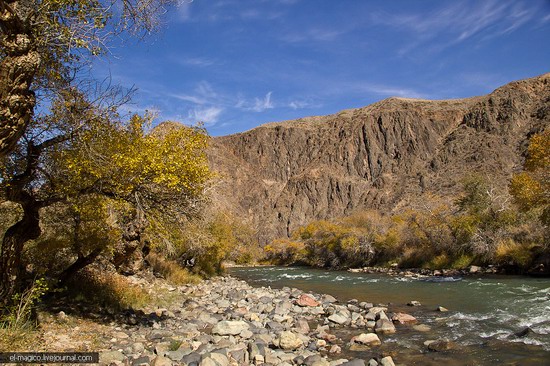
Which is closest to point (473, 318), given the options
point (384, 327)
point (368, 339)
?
point (384, 327)

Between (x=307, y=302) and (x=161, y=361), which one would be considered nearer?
(x=161, y=361)

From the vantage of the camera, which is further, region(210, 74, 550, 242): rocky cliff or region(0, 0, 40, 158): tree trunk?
region(210, 74, 550, 242): rocky cliff

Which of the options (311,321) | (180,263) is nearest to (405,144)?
(180,263)

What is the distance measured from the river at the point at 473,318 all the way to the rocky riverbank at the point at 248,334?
73 centimetres

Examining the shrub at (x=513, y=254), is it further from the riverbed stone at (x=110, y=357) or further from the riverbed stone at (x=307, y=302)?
the riverbed stone at (x=110, y=357)

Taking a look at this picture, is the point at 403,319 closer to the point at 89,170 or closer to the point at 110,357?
the point at 110,357

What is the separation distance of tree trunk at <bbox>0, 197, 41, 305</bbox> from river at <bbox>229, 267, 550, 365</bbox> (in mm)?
7731

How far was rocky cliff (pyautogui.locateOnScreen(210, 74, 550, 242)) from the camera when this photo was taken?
81312mm

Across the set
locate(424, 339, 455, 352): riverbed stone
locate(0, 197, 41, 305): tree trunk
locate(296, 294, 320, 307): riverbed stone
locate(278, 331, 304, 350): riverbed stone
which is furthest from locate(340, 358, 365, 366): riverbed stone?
locate(296, 294, 320, 307): riverbed stone

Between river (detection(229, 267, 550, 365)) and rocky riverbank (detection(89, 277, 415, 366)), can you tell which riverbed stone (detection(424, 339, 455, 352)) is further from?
rocky riverbank (detection(89, 277, 415, 366))

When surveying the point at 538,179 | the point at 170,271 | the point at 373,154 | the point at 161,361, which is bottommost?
the point at 161,361

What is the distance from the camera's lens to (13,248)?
308 inches

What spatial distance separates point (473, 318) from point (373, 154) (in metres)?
90.6

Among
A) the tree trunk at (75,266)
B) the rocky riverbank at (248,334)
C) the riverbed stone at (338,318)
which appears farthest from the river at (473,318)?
the tree trunk at (75,266)
